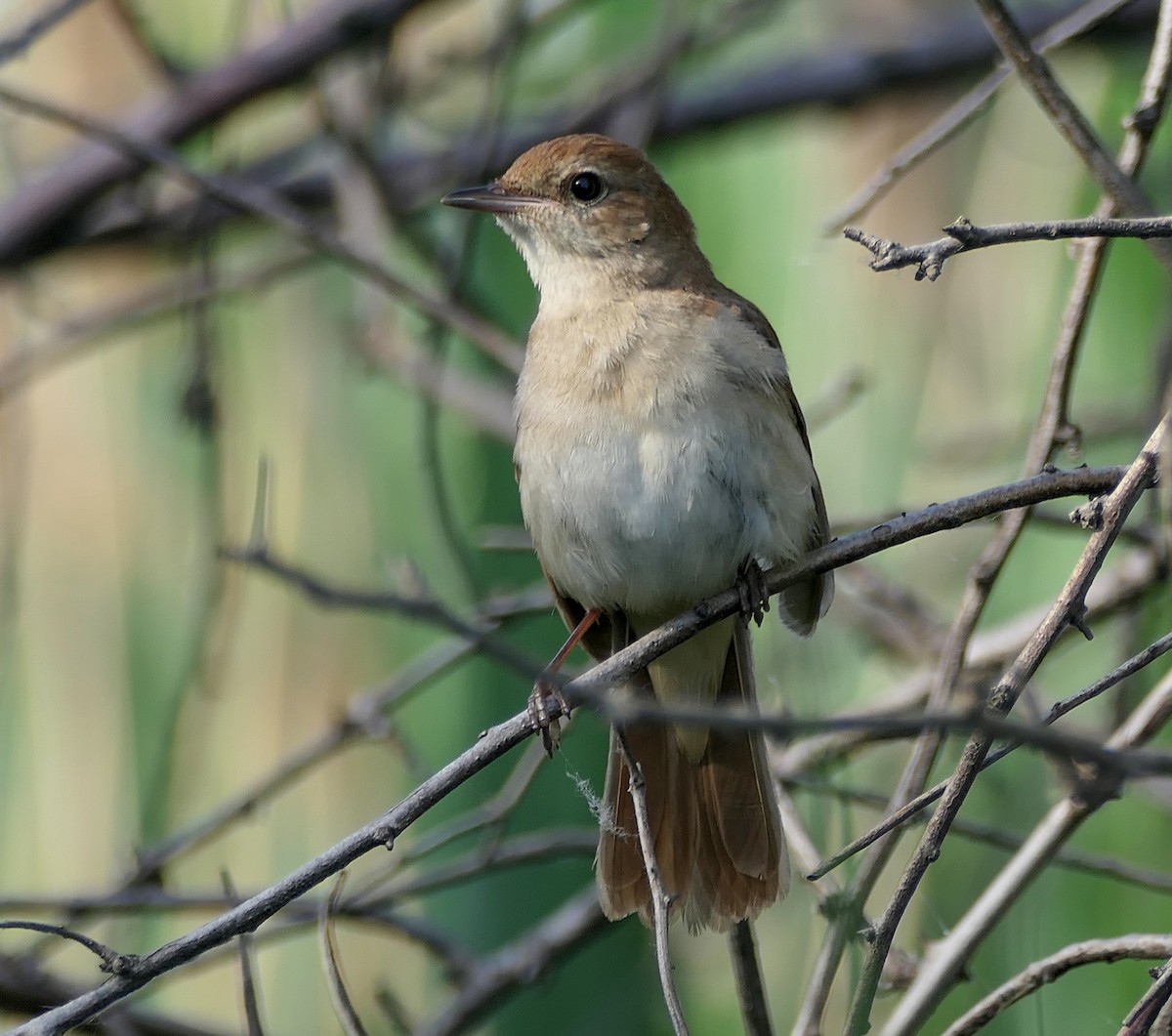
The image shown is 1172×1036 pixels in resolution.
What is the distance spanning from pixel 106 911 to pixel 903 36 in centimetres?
289

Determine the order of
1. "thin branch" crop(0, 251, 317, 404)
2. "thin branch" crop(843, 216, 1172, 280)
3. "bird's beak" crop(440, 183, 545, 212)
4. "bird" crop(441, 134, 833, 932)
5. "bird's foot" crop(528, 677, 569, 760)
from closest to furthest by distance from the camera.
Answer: "thin branch" crop(843, 216, 1172, 280), "bird's foot" crop(528, 677, 569, 760), "bird" crop(441, 134, 833, 932), "bird's beak" crop(440, 183, 545, 212), "thin branch" crop(0, 251, 317, 404)

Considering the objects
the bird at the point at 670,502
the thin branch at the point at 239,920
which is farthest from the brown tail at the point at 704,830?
the thin branch at the point at 239,920

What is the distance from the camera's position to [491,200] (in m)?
2.84

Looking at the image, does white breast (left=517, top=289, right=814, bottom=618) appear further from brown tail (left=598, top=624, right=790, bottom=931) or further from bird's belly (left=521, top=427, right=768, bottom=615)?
brown tail (left=598, top=624, right=790, bottom=931)

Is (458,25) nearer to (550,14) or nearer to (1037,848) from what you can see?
(550,14)

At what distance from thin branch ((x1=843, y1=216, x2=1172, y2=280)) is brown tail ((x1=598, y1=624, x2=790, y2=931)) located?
1096mm

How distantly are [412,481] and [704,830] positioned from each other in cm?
141

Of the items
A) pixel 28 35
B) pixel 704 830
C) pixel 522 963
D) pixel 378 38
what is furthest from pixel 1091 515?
pixel 378 38

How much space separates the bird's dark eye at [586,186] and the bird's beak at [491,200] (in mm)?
64

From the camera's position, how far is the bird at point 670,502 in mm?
2422

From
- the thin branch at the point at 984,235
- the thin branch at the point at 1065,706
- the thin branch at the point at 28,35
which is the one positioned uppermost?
the thin branch at the point at 28,35

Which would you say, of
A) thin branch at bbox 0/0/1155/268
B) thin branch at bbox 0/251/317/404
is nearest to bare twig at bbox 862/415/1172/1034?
thin branch at bbox 0/0/1155/268

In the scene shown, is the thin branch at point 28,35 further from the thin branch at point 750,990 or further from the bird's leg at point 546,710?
the thin branch at point 750,990

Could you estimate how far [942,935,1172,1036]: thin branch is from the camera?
1738 mm
